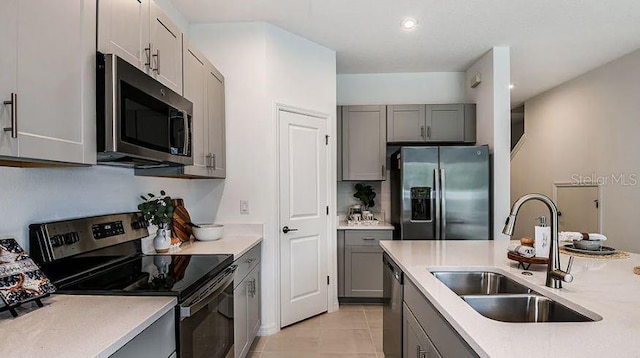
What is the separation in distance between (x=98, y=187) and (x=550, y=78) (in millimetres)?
5456

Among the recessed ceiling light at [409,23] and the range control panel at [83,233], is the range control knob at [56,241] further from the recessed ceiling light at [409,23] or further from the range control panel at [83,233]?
the recessed ceiling light at [409,23]

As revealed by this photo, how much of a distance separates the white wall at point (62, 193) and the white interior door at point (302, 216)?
1163mm

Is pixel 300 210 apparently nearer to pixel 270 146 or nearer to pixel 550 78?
pixel 270 146

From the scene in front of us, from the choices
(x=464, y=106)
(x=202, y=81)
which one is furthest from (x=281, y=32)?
(x=464, y=106)

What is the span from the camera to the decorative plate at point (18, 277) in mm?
1178

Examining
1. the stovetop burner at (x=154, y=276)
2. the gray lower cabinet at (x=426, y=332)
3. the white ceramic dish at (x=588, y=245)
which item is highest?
the white ceramic dish at (x=588, y=245)

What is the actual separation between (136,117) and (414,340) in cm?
167

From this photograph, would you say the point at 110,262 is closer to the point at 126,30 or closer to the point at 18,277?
the point at 18,277

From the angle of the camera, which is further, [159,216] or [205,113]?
[205,113]

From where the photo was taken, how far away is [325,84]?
3717mm

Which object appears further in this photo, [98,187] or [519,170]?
[519,170]

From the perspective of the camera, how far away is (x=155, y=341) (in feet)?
4.21

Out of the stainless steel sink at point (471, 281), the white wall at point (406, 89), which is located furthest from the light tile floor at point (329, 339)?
A: the white wall at point (406, 89)
